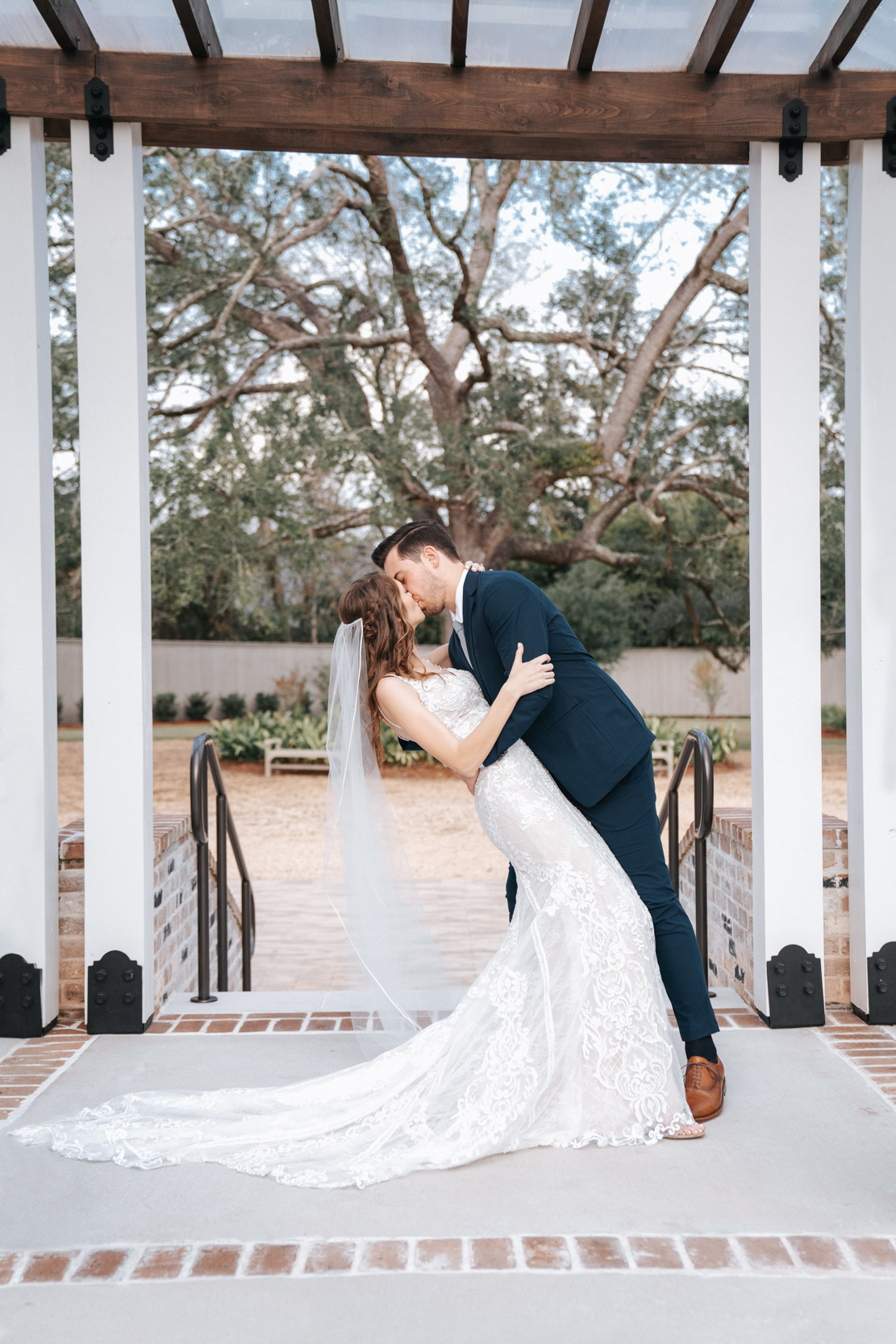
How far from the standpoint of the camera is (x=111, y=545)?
3.57 metres

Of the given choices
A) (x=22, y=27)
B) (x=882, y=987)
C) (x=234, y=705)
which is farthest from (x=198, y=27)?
(x=234, y=705)

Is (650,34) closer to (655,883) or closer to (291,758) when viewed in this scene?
(655,883)

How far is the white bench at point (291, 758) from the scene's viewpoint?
1475cm

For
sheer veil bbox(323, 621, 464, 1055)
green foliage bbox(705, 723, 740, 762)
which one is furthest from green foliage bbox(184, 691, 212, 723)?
sheer veil bbox(323, 621, 464, 1055)

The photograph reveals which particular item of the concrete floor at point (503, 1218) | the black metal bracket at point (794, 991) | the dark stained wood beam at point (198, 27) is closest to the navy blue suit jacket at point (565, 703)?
the concrete floor at point (503, 1218)

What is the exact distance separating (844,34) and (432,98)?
132 centimetres

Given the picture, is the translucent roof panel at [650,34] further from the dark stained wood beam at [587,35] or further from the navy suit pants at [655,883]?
the navy suit pants at [655,883]

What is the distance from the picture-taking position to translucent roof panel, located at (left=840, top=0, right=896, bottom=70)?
3.29 m

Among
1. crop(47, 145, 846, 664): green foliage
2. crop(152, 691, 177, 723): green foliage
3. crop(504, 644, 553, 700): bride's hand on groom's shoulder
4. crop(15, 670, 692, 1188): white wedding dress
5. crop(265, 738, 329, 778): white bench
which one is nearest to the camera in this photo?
crop(15, 670, 692, 1188): white wedding dress

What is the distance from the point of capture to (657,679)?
68.5 feet

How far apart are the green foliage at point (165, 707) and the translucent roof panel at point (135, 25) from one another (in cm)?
1708

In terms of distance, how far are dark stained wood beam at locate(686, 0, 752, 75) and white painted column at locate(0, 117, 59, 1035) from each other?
2210 mm

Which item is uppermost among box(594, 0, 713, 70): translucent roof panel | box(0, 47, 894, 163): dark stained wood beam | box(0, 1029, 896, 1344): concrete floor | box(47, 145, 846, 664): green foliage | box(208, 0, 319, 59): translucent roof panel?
box(47, 145, 846, 664): green foliage

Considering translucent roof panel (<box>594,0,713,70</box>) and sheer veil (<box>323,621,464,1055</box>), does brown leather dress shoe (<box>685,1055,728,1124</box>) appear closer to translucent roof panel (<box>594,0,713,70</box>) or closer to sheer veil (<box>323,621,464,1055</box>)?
sheer veil (<box>323,621,464,1055</box>)
